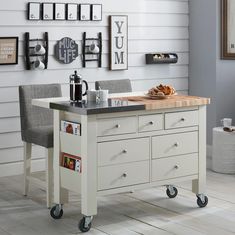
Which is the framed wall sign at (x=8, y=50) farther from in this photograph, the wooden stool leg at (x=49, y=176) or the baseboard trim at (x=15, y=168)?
the wooden stool leg at (x=49, y=176)

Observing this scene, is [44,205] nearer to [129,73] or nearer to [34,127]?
[34,127]

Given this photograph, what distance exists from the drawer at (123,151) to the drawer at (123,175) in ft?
0.12

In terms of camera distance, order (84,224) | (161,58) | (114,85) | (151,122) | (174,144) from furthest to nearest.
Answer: (161,58)
(114,85)
(174,144)
(151,122)
(84,224)

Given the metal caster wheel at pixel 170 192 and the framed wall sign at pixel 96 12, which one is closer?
the metal caster wheel at pixel 170 192

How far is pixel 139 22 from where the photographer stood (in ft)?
20.5

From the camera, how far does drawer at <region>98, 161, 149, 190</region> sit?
4.09 m

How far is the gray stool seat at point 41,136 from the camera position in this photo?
4.60 metres

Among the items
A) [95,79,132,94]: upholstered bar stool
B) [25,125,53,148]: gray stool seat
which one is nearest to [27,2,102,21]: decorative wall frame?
[95,79,132,94]: upholstered bar stool

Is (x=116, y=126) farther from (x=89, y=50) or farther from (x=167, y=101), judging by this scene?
(x=89, y=50)

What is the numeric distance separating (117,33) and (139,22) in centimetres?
31

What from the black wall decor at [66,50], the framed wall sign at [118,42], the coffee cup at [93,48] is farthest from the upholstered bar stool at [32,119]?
the framed wall sign at [118,42]

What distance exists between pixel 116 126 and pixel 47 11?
1.89 m

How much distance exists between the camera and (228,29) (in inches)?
244

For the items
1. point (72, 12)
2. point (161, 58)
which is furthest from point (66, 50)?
point (161, 58)
